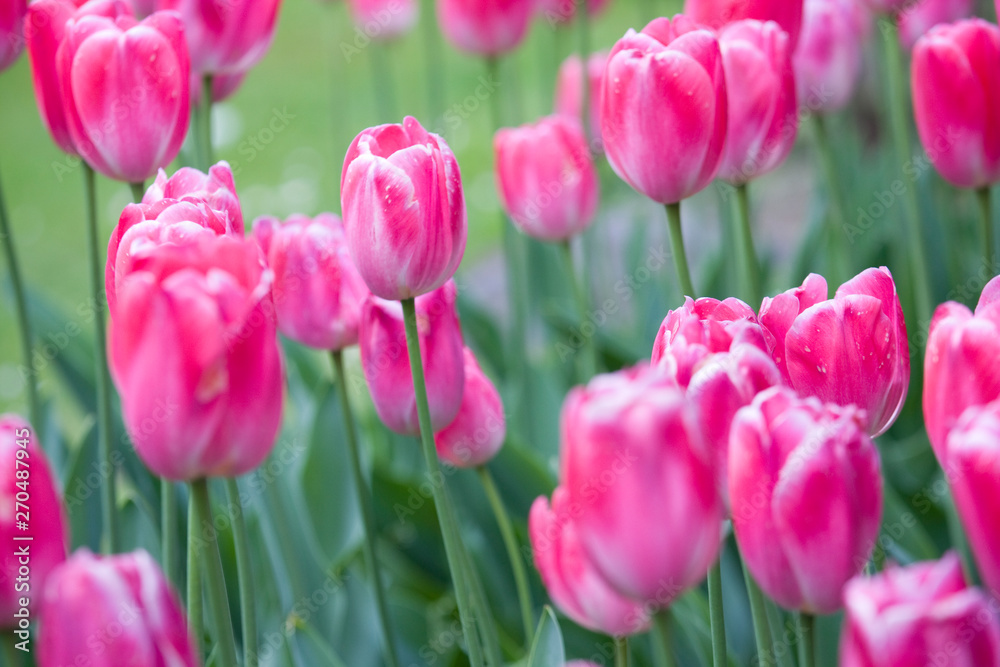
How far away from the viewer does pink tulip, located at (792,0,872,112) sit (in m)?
1.30

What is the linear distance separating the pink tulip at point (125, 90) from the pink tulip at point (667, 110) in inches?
→ 12.5

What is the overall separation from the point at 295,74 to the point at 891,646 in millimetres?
5780

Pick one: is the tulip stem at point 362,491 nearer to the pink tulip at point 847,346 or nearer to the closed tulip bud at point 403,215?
the closed tulip bud at point 403,215

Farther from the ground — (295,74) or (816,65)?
→ (295,74)

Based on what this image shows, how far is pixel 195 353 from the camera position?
46 cm

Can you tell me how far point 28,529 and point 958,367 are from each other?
0.44m

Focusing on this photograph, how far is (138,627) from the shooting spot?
0.40 m

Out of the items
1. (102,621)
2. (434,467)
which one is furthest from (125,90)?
(102,621)

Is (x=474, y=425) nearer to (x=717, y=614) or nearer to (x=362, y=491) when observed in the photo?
(x=362, y=491)

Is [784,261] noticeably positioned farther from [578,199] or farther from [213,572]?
[213,572]

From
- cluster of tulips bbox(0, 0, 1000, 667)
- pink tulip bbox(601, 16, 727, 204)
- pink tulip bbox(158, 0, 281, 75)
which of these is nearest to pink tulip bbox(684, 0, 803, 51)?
cluster of tulips bbox(0, 0, 1000, 667)

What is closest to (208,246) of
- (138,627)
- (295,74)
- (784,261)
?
(138,627)

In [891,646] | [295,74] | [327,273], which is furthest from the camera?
[295,74]

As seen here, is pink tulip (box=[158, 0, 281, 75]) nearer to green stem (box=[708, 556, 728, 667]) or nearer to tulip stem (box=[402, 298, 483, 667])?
tulip stem (box=[402, 298, 483, 667])
